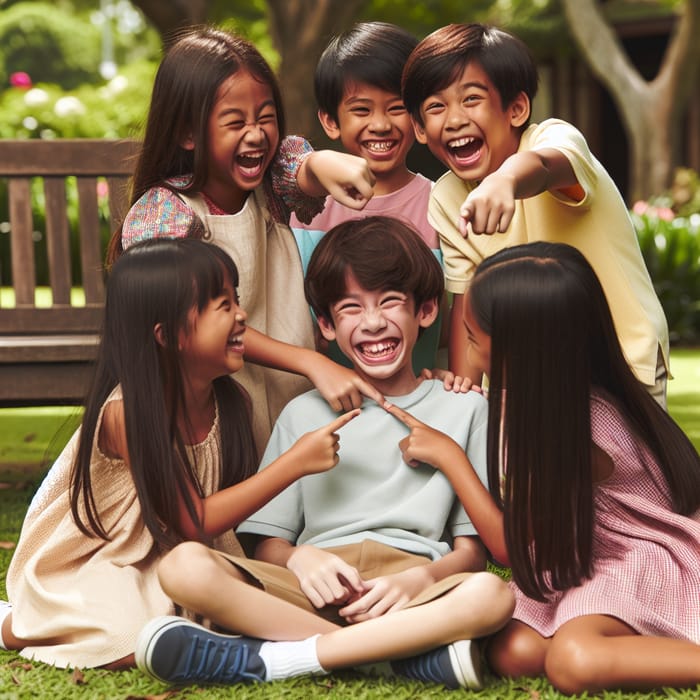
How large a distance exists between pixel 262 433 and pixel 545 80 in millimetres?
17806

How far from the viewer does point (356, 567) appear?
2945mm

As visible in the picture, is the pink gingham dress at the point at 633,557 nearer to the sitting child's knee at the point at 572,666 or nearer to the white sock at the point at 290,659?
the sitting child's knee at the point at 572,666

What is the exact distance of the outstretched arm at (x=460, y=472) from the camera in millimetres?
2850

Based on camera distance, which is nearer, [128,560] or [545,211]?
[128,560]

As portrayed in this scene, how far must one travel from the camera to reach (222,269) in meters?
2.99

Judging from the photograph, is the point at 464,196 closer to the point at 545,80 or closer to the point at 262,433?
the point at 262,433

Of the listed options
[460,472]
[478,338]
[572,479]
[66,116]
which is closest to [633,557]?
[572,479]

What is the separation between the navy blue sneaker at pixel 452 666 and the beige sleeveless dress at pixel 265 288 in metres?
0.94

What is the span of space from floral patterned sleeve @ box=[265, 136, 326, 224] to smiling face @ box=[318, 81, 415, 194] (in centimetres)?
27

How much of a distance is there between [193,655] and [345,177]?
1230 millimetres

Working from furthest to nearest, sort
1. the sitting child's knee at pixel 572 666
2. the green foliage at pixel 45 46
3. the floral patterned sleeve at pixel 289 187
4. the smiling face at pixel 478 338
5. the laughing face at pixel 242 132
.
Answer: the green foliage at pixel 45 46 → the floral patterned sleeve at pixel 289 187 → the laughing face at pixel 242 132 → the smiling face at pixel 478 338 → the sitting child's knee at pixel 572 666

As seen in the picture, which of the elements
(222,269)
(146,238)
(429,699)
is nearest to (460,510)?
(429,699)

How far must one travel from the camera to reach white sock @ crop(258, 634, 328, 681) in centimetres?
264

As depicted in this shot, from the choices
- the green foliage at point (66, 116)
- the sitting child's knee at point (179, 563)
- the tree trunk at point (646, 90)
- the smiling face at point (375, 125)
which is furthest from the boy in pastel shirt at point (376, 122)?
the tree trunk at point (646, 90)
